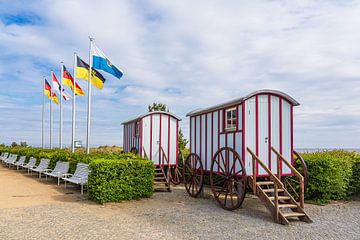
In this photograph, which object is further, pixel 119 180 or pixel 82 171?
pixel 82 171

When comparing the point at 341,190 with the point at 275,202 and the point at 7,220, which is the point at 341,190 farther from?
the point at 7,220

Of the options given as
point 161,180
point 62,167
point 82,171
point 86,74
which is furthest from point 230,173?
point 86,74

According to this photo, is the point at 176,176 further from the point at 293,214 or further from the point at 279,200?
the point at 293,214

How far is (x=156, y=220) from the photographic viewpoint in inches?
290

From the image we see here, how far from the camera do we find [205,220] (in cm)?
751

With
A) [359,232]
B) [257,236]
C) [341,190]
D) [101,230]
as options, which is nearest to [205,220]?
[257,236]

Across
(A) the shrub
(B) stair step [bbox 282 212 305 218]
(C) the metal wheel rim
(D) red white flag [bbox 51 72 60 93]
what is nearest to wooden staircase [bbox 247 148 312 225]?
(B) stair step [bbox 282 212 305 218]

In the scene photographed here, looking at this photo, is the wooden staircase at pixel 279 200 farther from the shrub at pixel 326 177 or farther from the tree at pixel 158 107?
the tree at pixel 158 107

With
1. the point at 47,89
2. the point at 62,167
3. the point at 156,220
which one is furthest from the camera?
the point at 47,89

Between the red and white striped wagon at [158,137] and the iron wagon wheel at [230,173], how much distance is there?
438cm

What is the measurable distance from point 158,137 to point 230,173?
548cm

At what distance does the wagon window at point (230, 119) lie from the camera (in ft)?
30.0

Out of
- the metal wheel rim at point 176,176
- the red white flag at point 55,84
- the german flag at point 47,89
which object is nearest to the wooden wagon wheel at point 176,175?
the metal wheel rim at point 176,176

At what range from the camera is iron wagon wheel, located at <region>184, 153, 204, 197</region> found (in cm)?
1084
